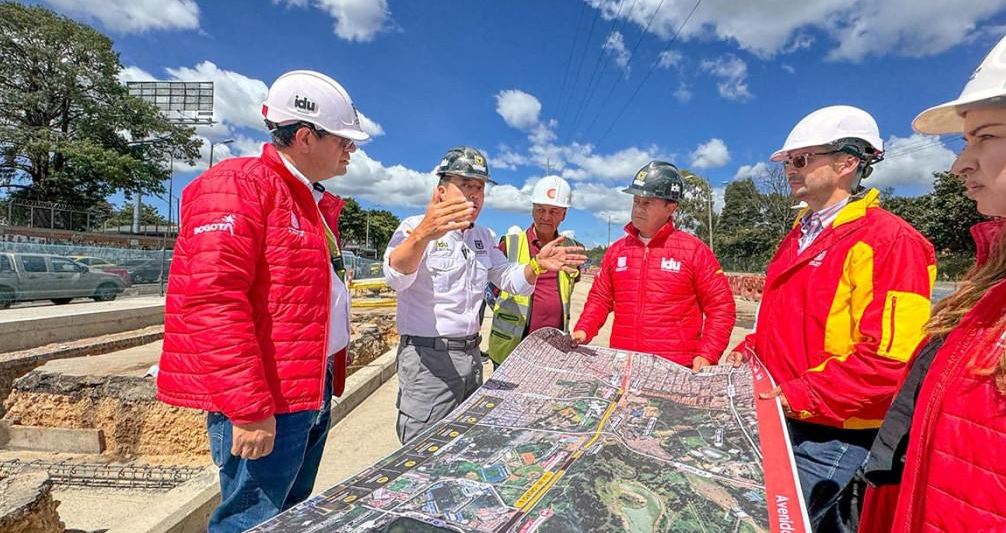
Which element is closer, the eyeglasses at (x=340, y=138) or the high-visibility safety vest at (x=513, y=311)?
the eyeglasses at (x=340, y=138)

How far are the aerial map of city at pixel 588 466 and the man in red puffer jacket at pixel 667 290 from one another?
45 centimetres

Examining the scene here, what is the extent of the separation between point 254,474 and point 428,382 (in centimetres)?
95

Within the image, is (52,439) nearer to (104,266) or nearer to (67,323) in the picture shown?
(67,323)

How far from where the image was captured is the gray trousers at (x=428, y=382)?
8.28 ft

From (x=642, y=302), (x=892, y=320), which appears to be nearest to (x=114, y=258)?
(x=642, y=302)

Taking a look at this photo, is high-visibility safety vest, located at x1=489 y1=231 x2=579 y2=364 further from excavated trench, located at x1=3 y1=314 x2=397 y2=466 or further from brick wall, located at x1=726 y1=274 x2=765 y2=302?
brick wall, located at x1=726 y1=274 x2=765 y2=302

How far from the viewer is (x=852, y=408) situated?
176 cm

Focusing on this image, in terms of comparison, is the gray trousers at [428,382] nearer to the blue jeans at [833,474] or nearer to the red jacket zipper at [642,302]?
the red jacket zipper at [642,302]

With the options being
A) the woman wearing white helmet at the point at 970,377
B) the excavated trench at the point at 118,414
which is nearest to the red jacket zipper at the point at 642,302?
the woman wearing white helmet at the point at 970,377

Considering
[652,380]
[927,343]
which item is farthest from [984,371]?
[652,380]

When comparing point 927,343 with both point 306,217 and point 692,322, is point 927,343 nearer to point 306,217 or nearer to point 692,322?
point 692,322

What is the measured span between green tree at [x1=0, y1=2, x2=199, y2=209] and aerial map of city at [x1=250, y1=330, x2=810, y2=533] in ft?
136

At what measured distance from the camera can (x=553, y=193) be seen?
4145 millimetres

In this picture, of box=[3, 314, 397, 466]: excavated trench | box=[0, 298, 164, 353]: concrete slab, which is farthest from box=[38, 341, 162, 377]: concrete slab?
box=[0, 298, 164, 353]: concrete slab
